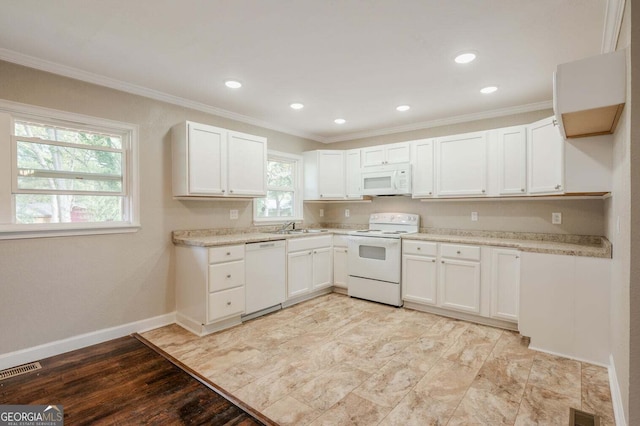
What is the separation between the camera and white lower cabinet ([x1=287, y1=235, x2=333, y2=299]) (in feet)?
13.1

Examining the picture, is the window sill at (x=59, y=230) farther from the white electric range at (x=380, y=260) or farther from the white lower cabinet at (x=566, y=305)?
the white lower cabinet at (x=566, y=305)

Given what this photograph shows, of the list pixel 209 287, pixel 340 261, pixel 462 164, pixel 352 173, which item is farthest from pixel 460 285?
pixel 209 287

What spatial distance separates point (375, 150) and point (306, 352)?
9.57 feet

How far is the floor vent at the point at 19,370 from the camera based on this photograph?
2361mm

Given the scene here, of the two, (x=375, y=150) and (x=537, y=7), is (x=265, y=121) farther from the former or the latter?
(x=537, y=7)

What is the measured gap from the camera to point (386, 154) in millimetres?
4414

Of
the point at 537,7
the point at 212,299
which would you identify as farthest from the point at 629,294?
the point at 212,299

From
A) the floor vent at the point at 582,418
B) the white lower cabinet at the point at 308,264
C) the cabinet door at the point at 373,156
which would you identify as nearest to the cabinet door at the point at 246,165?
the white lower cabinet at the point at 308,264

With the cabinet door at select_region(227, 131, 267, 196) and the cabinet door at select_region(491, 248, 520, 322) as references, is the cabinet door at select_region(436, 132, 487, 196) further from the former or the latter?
the cabinet door at select_region(227, 131, 267, 196)

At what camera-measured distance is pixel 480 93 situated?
3227 millimetres

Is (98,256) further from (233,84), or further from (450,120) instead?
(450,120)

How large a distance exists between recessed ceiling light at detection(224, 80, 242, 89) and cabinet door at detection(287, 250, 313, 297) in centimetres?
201

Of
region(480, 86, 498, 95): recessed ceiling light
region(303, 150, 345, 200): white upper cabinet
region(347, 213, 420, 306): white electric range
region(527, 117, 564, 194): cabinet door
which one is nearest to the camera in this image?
region(527, 117, 564, 194): cabinet door

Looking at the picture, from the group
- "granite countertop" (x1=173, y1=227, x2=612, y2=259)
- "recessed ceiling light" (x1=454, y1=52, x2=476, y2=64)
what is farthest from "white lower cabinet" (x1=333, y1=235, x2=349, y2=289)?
"recessed ceiling light" (x1=454, y1=52, x2=476, y2=64)
